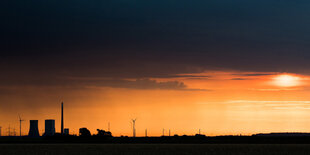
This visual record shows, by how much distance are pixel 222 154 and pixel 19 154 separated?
121 feet

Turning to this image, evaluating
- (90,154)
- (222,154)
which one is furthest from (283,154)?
(90,154)

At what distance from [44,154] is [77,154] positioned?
6.17m

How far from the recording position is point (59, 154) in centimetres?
9106

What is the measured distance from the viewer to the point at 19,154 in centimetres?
9119

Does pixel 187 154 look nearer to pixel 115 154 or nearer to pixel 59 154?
pixel 115 154

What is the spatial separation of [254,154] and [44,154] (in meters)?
38.2

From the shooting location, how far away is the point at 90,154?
89562 mm

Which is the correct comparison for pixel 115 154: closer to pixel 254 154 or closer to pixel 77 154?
pixel 77 154

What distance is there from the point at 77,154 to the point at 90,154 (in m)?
2.95

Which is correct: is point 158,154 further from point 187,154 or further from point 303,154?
point 303,154

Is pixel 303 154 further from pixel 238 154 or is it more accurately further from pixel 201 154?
pixel 201 154

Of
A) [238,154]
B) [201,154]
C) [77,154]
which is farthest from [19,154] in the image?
[238,154]

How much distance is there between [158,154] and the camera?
291ft

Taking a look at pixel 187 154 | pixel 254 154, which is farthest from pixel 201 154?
pixel 254 154
